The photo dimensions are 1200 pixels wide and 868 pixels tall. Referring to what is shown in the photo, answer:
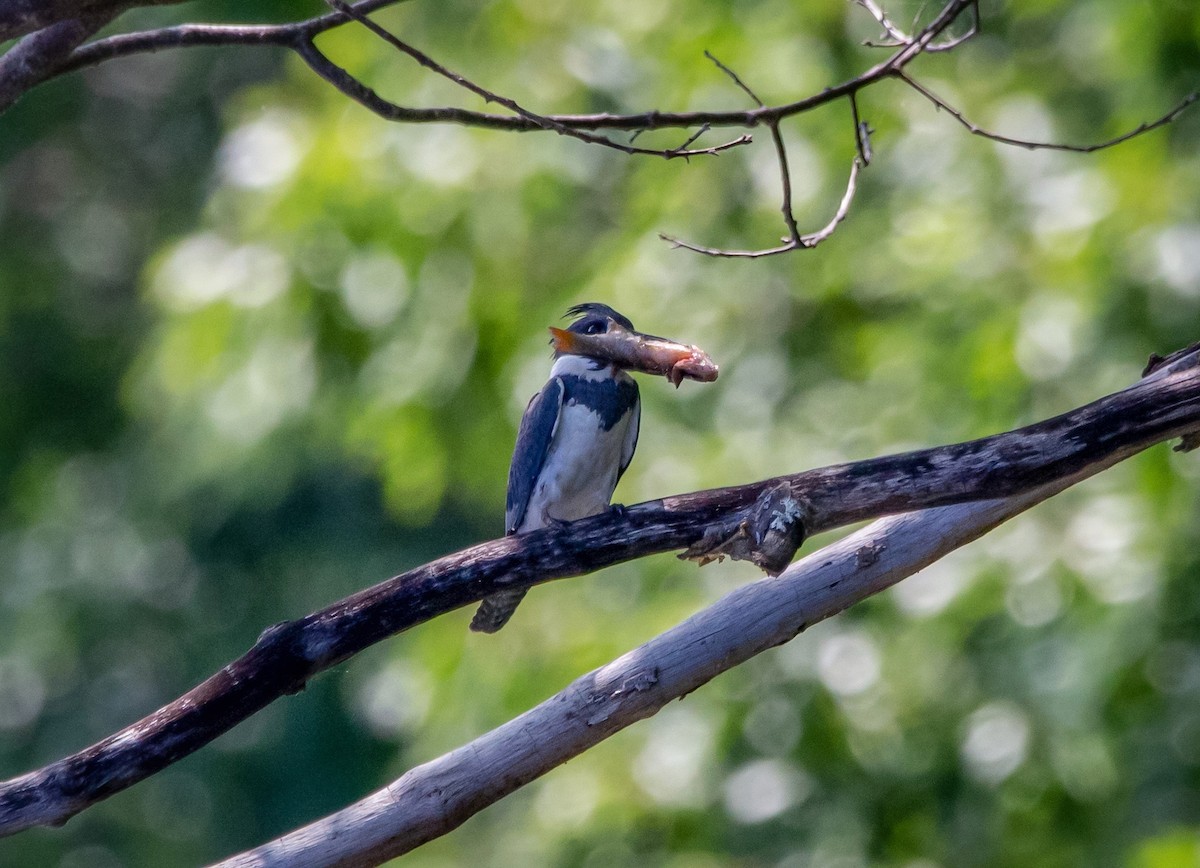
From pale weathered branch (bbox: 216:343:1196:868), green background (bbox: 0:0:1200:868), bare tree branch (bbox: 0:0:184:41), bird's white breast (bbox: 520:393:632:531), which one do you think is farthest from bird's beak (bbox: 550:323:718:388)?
bare tree branch (bbox: 0:0:184:41)

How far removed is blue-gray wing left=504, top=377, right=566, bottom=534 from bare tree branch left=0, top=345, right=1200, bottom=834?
159cm

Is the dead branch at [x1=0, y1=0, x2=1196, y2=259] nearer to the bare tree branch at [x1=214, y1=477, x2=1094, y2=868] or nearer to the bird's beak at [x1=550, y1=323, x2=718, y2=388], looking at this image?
the bird's beak at [x1=550, y1=323, x2=718, y2=388]

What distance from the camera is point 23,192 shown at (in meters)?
12.5

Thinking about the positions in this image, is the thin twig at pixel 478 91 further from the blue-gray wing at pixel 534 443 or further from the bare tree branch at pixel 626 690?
the blue-gray wing at pixel 534 443

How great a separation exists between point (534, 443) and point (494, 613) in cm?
60

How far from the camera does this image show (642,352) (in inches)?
141

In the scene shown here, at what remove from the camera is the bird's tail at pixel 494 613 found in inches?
151

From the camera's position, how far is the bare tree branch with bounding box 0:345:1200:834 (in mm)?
2451

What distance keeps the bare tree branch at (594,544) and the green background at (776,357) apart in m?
1.23

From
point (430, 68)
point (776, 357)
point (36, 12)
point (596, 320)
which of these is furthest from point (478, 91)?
point (776, 357)

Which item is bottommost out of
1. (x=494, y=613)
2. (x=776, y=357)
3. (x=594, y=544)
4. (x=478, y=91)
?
(x=594, y=544)

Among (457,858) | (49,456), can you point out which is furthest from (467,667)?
(49,456)

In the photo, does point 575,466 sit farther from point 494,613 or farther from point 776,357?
point 776,357

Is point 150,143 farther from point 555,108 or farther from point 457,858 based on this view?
point 555,108
